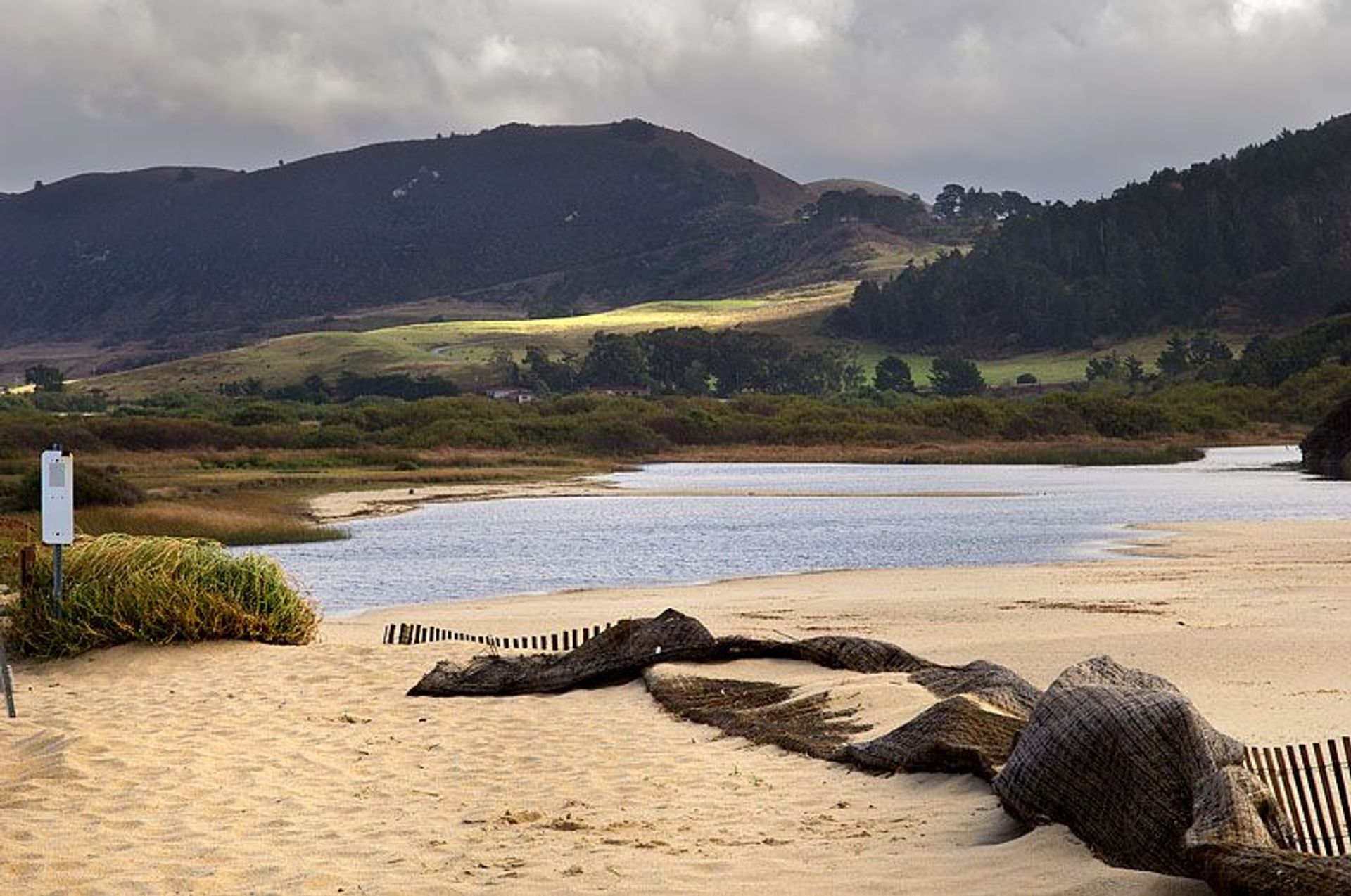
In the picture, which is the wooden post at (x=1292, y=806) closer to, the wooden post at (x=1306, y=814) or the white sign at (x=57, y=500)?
the wooden post at (x=1306, y=814)

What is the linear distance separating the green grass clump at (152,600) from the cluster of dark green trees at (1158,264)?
154586 millimetres

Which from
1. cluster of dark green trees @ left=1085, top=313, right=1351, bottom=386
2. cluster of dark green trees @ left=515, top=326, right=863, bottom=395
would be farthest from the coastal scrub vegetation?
cluster of dark green trees @ left=515, top=326, right=863, bottom=395

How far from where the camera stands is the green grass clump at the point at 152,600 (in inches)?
682

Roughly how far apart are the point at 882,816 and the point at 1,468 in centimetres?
5272

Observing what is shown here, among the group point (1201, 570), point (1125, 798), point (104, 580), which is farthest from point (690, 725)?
point (1201, 570)

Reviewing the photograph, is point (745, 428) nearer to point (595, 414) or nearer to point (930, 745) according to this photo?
point (595, 414)

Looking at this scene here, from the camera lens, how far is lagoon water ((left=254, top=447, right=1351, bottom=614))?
1258 inches

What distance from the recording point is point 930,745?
1079 centimetres

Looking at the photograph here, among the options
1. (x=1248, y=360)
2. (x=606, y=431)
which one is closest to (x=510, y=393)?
(x=606, y=431)

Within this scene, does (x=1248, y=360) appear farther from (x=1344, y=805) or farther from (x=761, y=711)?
(x=1344, y=805)

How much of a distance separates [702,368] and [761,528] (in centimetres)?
11578

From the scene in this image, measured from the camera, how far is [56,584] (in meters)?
17.1

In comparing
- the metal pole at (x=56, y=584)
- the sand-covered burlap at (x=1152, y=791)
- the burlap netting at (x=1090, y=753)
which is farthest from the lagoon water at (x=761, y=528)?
the sand-covered burlap at (x=1152, y=791)

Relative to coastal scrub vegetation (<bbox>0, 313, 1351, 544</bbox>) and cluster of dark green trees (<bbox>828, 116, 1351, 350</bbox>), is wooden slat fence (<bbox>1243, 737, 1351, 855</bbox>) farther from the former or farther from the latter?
cluster of dark green trees (<bbox>828, 116, 1351, 350</bbox>)
